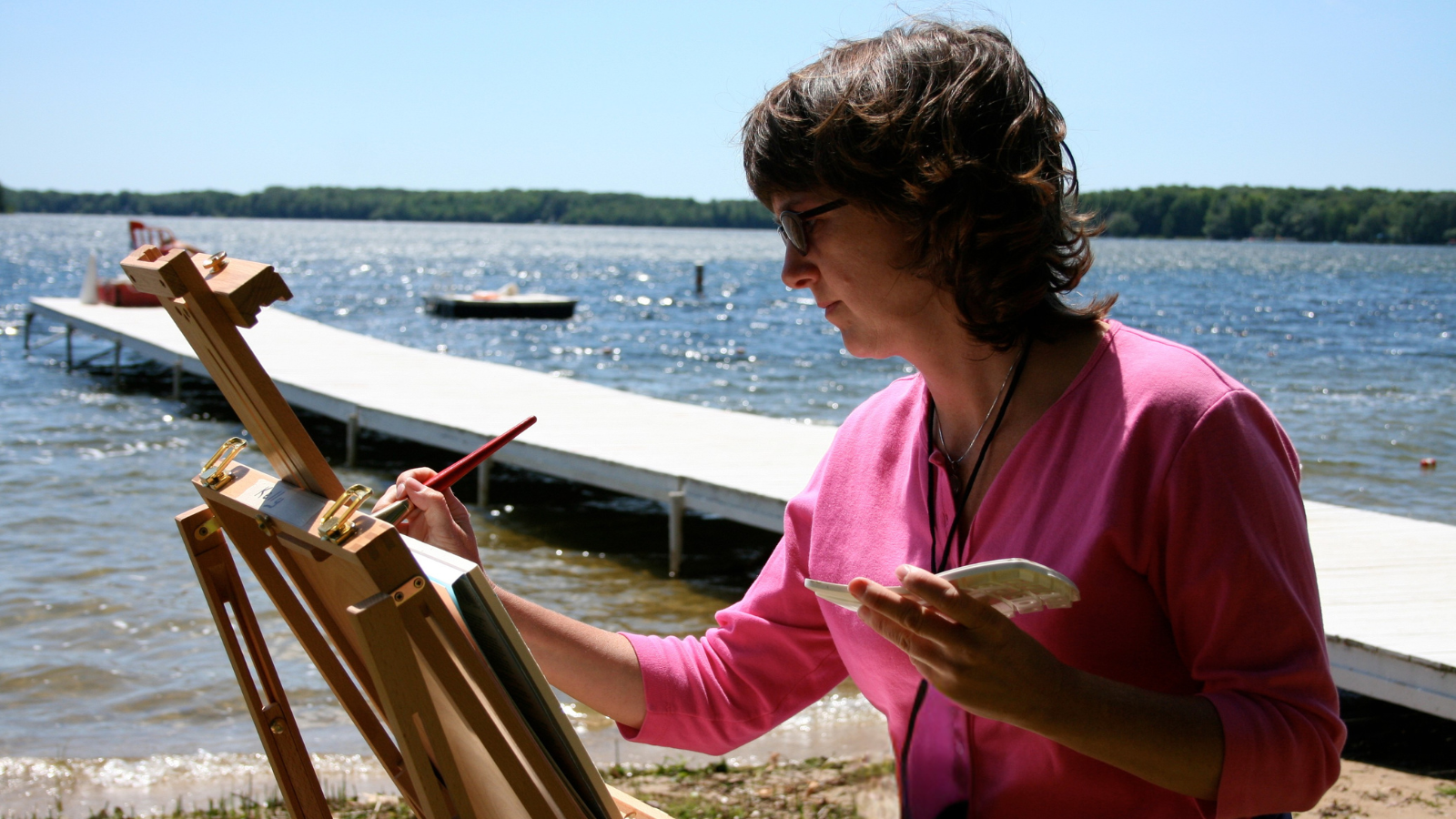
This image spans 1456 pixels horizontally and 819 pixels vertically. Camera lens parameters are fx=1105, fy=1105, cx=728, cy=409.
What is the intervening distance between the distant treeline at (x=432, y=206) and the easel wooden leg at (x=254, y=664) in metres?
134

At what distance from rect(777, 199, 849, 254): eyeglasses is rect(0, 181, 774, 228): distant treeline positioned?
5278 inches

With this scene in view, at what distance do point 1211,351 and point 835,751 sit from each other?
25.6 meters

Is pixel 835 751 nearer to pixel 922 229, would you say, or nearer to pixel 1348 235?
pixel 922 229

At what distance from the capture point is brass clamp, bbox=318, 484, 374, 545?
4.11ft

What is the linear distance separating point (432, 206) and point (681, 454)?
16892 centimetres

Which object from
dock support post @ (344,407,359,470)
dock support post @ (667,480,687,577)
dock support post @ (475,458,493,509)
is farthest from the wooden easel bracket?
dock support post @ (344,407,359,470)

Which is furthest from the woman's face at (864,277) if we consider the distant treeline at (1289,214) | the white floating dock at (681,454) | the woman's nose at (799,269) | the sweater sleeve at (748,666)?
the distant treeline at (1289,214)

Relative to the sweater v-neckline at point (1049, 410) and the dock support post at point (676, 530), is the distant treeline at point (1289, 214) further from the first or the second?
the sweater v-neckline at point (1049, 410)

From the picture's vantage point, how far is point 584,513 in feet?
31.2

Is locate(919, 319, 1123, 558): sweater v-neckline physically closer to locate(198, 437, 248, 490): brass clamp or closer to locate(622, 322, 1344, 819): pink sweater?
locate(622, 322, 1344, 819): pink sweater

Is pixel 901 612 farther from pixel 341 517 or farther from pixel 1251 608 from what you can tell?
pixel 341 517

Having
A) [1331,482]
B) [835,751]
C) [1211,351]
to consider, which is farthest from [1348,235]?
[835,751]

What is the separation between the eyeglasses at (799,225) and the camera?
1.62 meters

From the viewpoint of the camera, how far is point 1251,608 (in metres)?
1.32
